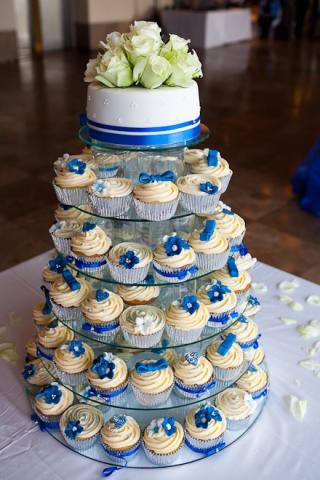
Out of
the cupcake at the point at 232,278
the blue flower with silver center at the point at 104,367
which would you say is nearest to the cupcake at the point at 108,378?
the blue flower with silver center at the point at 104,367

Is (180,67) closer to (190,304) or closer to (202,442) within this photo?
(190,304)

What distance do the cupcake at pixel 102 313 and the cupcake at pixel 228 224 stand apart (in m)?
0.50

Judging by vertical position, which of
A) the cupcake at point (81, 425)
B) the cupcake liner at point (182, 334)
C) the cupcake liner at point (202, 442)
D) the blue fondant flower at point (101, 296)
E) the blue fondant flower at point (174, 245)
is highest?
the blue fondant flower at point (174, 245)

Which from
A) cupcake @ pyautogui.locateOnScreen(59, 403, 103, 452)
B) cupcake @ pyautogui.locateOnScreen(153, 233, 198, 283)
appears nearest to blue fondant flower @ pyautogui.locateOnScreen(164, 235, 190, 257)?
cupcake @ pyautogui.locateOnScreen(153, 233, 198, 283)

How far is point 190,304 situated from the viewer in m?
2.04

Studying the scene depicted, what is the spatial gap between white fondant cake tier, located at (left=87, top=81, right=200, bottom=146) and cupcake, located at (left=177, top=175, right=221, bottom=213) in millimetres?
→ 162

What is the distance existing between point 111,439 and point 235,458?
1.68 feet

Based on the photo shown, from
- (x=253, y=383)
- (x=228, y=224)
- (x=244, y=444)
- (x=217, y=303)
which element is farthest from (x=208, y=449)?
(x=228, y=224)

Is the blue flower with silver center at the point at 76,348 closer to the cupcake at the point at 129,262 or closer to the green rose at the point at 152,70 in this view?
the cupcake at the point at 129,262

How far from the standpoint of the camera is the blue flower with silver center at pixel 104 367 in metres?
2.06

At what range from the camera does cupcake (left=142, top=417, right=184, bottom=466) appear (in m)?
2.05

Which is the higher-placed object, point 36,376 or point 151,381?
point 151,381

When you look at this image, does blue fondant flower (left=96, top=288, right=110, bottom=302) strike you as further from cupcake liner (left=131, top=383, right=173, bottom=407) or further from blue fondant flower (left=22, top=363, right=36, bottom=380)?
blue fondant flower (left=22, top=363, right=36, bottom=380)

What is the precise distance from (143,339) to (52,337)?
1.58 ft
